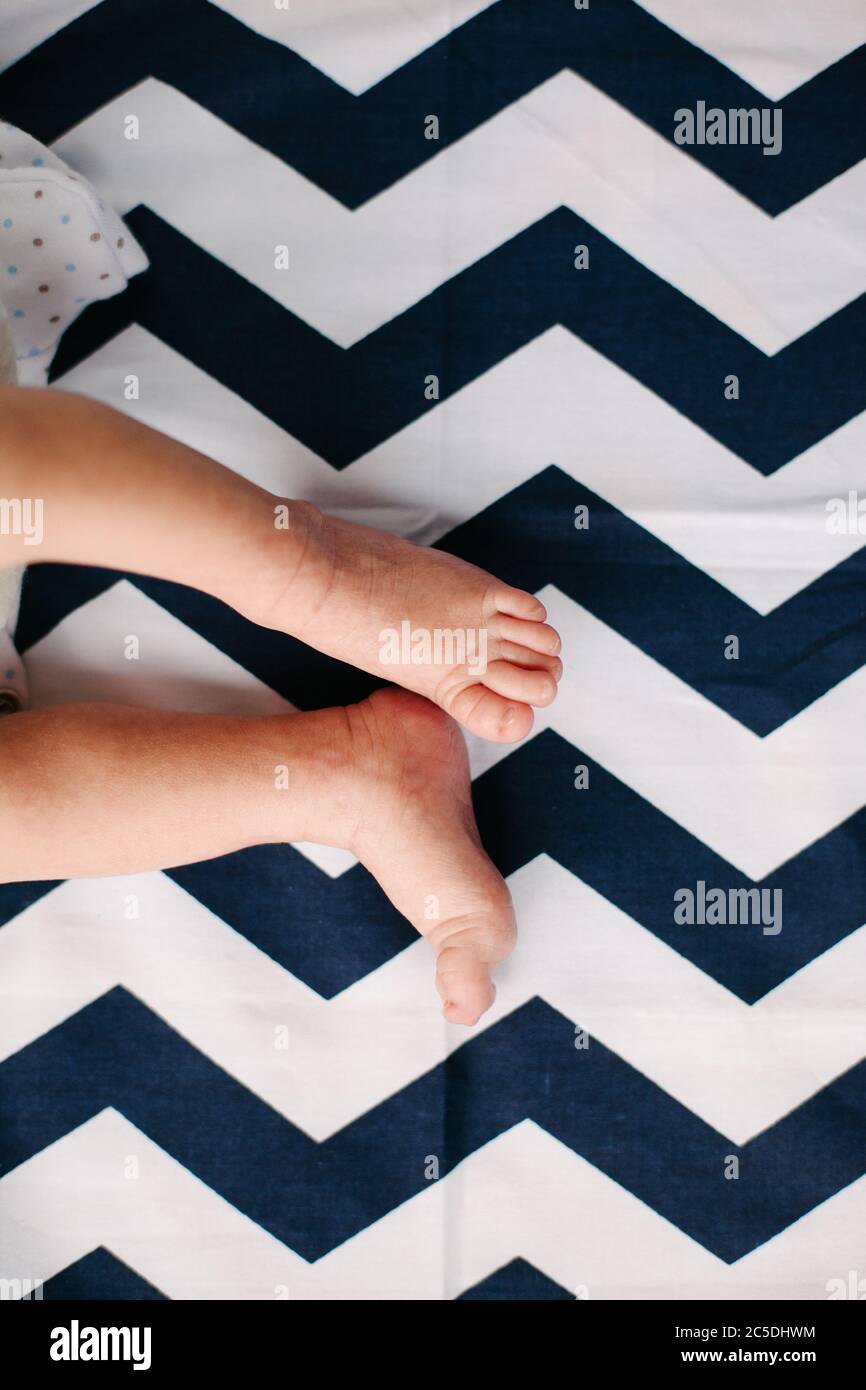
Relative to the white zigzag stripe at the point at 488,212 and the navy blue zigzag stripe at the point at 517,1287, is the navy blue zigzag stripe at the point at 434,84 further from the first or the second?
the navy blue zigzag stripe at the point at 517,1287

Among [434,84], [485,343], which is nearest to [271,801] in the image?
[485,343]

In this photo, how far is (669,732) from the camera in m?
0.79

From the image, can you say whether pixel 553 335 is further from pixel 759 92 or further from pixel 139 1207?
pixel 139 1207

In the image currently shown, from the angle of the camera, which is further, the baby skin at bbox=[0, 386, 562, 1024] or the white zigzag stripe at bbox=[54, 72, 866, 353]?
the white zigzag stripe at bbox=[54, 72, 866, 353]

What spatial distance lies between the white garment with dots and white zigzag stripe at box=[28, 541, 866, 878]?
8 cm

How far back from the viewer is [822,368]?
802 millimetres

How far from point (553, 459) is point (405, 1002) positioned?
0.44 m

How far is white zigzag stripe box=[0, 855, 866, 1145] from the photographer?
2.56 feet

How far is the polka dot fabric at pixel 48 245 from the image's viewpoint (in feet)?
2.37

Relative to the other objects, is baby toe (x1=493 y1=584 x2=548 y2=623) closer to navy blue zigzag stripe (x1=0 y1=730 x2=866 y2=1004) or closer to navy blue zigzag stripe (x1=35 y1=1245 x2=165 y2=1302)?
navy blue zigzag stripe (x1=0 y1=730 x2=866 y2=1004)

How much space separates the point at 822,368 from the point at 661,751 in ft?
1.07

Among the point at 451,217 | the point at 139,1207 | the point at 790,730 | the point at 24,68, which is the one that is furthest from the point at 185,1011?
the point at 24,68

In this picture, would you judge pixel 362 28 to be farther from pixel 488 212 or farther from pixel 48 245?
pixel 48 245

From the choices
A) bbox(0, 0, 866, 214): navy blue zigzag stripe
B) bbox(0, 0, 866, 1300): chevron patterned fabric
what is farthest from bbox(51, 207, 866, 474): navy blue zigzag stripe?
bbox(0, 0, 866, 214): navy blue zigzag stripe
